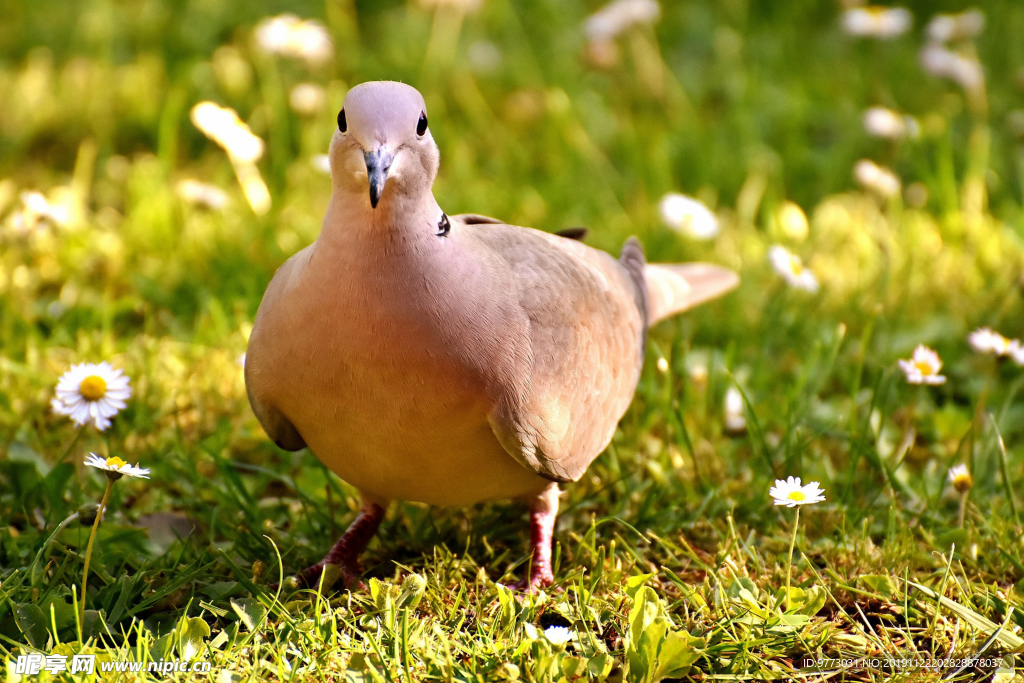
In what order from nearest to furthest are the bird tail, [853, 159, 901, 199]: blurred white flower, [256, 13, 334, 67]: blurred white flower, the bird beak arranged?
the bird beak, the bird tail, [853, 159, 901, 199]: blurred white flower, [256, 13, 334, 67]: blurred white flower

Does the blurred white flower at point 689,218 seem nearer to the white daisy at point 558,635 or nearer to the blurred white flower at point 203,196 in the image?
the blurred white flower at point 203,196

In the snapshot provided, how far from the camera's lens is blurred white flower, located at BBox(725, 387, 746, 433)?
3482 millimetres

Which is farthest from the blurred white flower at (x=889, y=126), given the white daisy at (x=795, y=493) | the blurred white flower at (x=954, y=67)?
the white daisy at (x=795, y=493)

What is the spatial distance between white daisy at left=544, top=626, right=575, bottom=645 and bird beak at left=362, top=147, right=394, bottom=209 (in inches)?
40.0

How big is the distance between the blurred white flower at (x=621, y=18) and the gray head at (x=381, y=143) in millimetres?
3433

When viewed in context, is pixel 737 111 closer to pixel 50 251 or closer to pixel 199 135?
pixel 199 135

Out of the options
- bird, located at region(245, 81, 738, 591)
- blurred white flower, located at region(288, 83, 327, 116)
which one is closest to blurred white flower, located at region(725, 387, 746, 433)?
bird, located at region(245, 81, 738, 591)

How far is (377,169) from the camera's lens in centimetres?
213

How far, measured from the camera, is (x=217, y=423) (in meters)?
3.37

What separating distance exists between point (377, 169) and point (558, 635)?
3.60 ft

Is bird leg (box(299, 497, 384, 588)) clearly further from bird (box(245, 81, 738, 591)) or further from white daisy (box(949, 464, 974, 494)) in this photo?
white daisy (box(949, 464, 974, 494))

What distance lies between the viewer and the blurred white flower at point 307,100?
16.3ft

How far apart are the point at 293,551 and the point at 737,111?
3581 mm

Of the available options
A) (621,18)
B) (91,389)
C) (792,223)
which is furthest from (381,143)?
A: (621,18)
